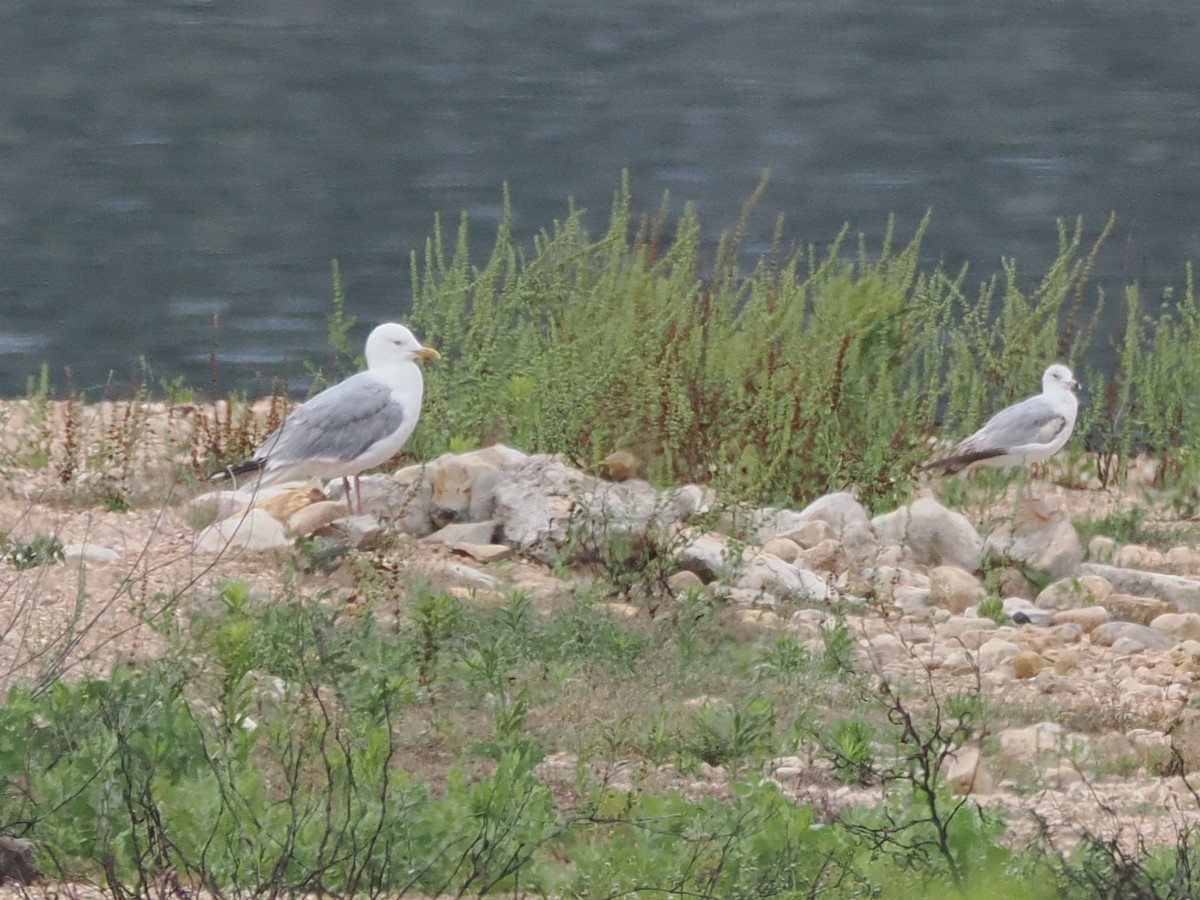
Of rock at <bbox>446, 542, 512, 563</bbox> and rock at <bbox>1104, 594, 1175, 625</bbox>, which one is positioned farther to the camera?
rock at <bbox>446, 542, 512, 563</bbox>

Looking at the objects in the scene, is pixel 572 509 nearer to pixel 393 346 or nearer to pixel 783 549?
pixel 783 549

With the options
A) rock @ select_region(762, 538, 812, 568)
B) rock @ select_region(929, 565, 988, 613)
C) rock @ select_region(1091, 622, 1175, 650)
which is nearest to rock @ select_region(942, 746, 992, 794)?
rock @ select_region(1091, 622, 1175, 650)

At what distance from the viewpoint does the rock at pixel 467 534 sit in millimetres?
6595

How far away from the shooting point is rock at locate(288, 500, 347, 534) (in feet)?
21.0

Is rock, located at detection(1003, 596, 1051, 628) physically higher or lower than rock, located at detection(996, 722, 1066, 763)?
lower

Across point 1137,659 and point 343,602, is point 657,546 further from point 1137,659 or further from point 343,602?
point 1137,659

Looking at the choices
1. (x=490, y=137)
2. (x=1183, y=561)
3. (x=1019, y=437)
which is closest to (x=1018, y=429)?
(x=1019, y=437)

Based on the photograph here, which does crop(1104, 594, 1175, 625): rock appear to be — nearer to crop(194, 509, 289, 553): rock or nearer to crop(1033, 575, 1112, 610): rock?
crop(1033, 575, 1112, 610): rock

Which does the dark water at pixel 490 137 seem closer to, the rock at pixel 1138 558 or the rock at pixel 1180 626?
the rock at pixel 1138 558

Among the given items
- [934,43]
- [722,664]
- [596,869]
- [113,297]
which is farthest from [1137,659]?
[934,43]

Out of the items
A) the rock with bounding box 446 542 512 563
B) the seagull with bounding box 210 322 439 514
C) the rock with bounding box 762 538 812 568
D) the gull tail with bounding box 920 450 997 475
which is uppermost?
the seagull with bounding box 210 322 439 514

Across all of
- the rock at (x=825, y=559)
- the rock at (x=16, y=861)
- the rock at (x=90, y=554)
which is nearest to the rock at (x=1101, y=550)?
the rock at (x=825, y=559)

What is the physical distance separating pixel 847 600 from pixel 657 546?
635mm

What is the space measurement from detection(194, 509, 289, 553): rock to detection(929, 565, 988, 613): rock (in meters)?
2.10
